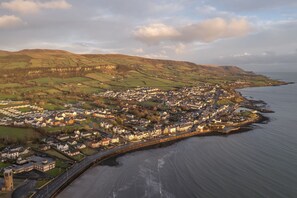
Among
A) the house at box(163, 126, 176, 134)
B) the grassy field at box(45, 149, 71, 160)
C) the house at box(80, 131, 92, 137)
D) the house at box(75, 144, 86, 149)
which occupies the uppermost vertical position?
the house at box(163, 126, 176, 134)

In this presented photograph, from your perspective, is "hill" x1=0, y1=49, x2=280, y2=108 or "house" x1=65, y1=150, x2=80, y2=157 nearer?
"house" x1=65, y1=150, x2=80, y2=157

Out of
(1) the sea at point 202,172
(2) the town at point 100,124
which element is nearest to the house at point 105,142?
(2) the town at point 100,124

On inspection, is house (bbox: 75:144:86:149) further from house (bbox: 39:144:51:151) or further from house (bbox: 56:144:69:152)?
house (bbox: 39:144:51:151)

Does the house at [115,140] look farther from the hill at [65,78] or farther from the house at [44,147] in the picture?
the hill at [65,78]

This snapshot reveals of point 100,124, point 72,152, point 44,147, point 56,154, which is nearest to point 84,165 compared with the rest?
point 72,152

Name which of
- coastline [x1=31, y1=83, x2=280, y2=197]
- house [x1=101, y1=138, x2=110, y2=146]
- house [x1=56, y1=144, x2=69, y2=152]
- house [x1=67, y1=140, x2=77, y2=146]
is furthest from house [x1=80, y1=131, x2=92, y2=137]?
coastline [x1=31, y1=83, x2=280, y2=197]

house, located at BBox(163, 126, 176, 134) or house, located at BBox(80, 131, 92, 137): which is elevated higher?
house, located at BBox(163, 126, 176, 134)

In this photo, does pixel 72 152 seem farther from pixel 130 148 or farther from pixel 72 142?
pixel 130 148
